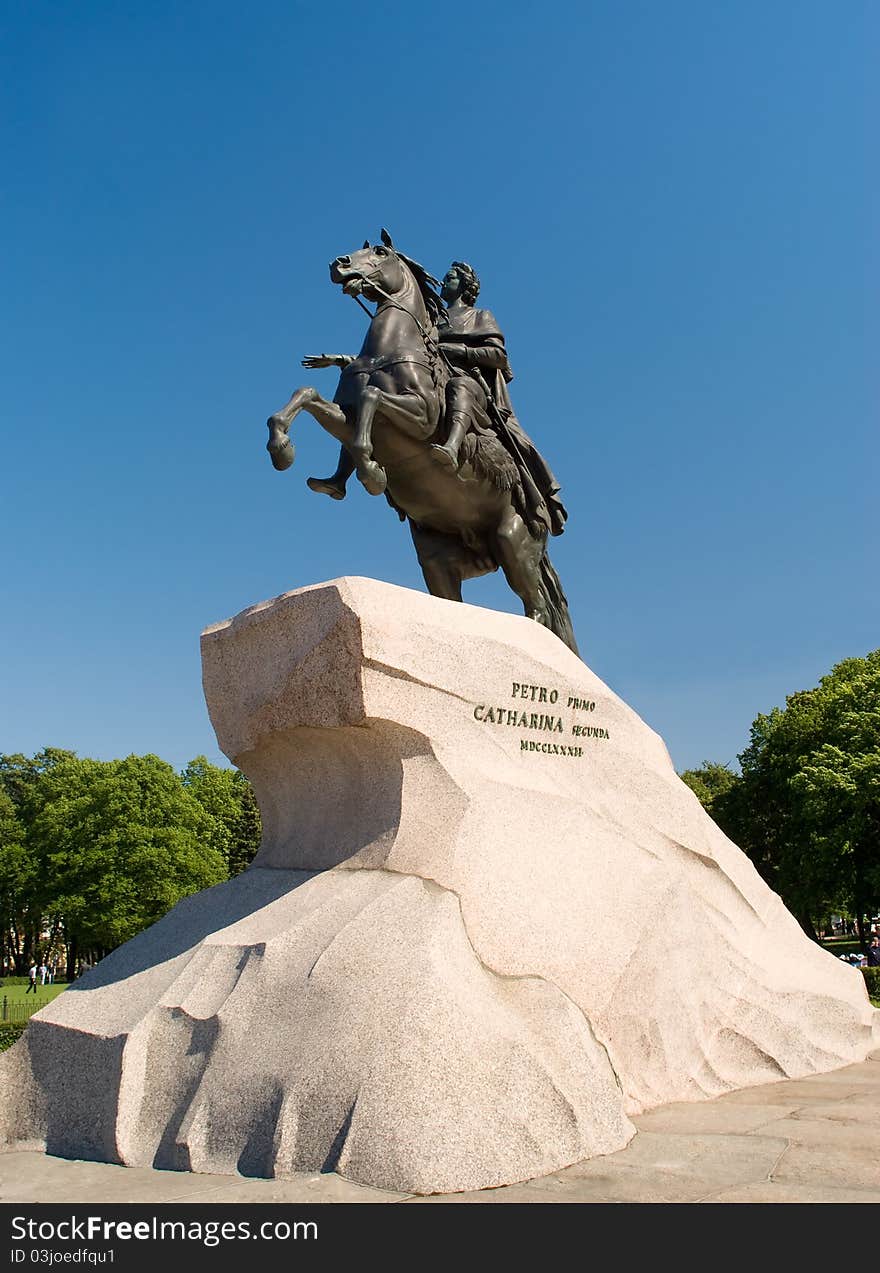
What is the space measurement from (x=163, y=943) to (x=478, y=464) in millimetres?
5501

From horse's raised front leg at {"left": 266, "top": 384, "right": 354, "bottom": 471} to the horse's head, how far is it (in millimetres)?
1261

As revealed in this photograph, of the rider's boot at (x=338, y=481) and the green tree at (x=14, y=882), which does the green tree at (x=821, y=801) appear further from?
the green tree at (x=14, y=882)

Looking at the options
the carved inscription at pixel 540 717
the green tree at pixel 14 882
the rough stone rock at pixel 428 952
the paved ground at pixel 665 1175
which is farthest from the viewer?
the green tree at pixel 14 882

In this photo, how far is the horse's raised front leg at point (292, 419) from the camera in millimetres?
8094

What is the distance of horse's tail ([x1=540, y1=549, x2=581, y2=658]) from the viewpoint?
11.2 m

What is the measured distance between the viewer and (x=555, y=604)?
11.3 m

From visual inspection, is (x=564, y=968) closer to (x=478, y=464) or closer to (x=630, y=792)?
(x=630, y=792)

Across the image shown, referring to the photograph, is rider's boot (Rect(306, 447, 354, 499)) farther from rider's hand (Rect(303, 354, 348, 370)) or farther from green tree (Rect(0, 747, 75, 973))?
green tree (Rect(0, 747, 75, 973))

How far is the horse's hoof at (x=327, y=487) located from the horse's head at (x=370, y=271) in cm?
178

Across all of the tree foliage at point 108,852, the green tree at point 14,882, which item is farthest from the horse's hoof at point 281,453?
the green tree at point 14,882

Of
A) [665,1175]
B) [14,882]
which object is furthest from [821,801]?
[14,882]

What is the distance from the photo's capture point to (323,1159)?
4609 millimetres

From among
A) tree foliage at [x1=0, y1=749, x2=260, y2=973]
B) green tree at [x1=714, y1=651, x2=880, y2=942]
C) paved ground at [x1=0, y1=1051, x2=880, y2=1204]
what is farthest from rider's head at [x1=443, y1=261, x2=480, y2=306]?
tree foliage at [x1=0, y1=749, x2=260, y2=973]
